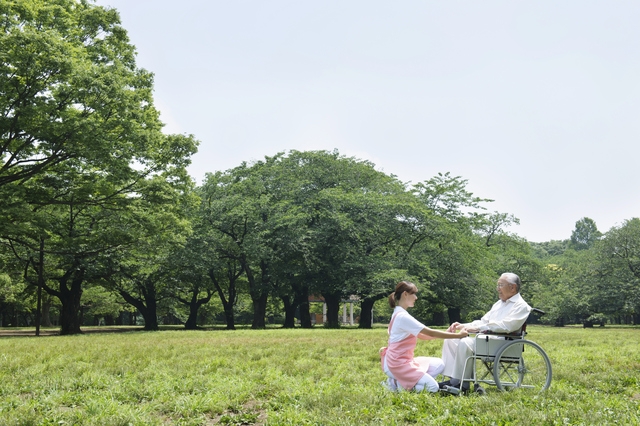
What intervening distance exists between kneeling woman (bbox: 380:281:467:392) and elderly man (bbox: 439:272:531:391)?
177mm

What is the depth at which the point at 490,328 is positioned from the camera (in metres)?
6.16

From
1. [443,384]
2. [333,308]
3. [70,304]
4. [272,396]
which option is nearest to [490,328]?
[443,384]

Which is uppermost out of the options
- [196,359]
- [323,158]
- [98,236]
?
[323,158]

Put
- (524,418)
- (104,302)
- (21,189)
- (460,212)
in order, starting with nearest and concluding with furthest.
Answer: (524,418) < (21,189) < (460,212) < (104,302)

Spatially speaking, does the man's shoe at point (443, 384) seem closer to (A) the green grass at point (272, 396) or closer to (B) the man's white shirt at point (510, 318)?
(A) the green grass at point (272, 396)

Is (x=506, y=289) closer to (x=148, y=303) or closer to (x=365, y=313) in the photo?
(x=365, y=313)

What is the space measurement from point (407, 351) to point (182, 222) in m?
20.1

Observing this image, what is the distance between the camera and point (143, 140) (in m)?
20.3

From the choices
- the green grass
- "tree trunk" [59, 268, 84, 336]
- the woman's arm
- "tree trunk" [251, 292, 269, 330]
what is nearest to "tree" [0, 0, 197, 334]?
"tree trunk" [59, 268, 84, 336]

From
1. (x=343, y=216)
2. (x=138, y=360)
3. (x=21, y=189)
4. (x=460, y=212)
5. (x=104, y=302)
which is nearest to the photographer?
(x=138, y=360)

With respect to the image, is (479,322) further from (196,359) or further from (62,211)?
(62,211)

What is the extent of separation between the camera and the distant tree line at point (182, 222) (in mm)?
17734

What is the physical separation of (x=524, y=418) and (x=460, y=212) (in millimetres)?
37596

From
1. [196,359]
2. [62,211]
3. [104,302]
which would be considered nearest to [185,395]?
[196,359]
